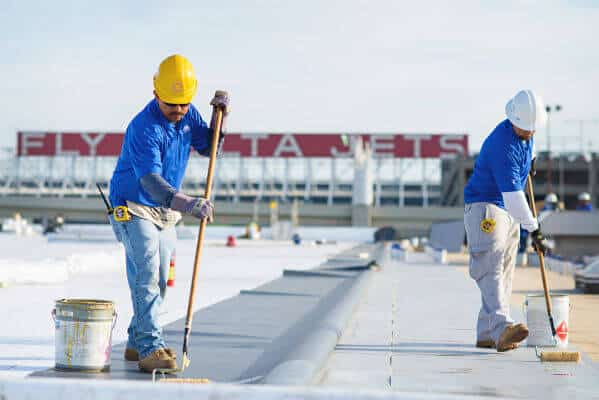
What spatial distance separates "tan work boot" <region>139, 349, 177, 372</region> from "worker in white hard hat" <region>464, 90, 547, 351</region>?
2422 millimetres

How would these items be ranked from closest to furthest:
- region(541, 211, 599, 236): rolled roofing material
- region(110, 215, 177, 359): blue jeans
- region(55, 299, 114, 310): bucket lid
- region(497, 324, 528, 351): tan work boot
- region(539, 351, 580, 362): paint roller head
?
1. region(55, 299, 114, 310): bucket lid
2. region(110, 215, 177, 359): blue jeans
3. region(539, 351, 580, 362): paint roller head
4. region(497, 324, 528, 351): tan work boot
5. region(541, 211, 599, 236): rolled roofing material

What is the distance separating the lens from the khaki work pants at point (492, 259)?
22.3 ft

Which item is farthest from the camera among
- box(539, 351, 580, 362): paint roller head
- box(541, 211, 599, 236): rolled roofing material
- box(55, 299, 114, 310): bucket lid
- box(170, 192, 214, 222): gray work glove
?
box(541, 211, 599, 236): rolled roofing material

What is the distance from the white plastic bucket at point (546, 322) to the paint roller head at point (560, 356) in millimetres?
643

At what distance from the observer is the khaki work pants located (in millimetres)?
6801

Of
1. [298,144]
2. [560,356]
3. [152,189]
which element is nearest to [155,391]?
[152,189]

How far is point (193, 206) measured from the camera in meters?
5.34

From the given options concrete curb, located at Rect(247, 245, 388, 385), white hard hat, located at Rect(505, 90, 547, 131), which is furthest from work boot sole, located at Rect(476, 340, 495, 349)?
white hard hat, located at Rect(505, 90, 547, 131)

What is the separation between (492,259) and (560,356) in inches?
35.0

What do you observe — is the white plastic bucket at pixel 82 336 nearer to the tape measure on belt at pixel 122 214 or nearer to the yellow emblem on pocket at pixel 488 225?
the tape measure on belt at pixel 122 214

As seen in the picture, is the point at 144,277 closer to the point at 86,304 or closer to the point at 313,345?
the point at 86,304

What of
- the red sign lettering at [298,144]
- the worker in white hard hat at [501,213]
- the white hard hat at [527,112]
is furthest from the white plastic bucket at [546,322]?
the red sign lettering at [298,144]

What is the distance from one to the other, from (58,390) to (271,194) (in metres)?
99.6

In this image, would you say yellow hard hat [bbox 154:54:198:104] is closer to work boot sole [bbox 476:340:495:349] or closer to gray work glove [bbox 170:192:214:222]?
gray work glove [bbox 170:192:214:222]
